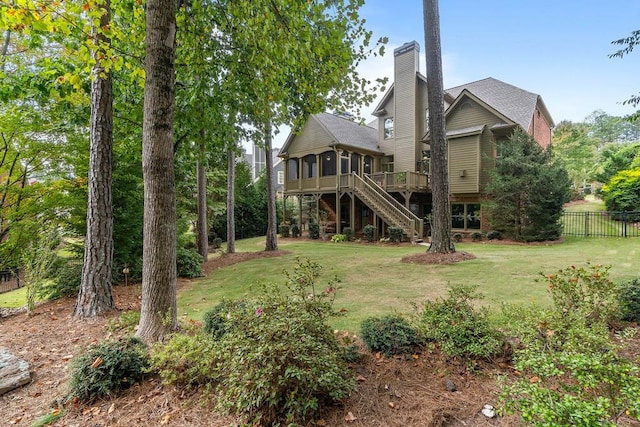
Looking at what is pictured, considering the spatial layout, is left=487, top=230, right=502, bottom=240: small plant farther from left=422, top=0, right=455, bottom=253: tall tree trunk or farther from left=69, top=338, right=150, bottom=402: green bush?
left=69, top=338, right=150, bottom=402: green bush

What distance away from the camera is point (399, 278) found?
707 centimetres

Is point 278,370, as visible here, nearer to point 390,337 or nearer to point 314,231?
point 390,337

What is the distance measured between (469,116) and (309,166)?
1036 cm

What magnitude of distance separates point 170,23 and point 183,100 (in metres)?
2.50

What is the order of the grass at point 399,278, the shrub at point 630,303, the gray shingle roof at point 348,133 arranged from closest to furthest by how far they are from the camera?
1. the shrub at point 630,303
2. the grass at point 399,278
3. the gray shingle roof at point 348,133

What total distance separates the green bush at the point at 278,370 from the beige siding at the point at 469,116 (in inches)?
640

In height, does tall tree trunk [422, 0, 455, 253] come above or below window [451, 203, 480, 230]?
above

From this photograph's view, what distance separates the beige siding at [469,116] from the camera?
15.3m

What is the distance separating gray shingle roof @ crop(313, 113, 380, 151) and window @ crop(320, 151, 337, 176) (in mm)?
1145

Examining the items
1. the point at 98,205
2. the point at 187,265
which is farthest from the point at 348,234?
the point at 98,205

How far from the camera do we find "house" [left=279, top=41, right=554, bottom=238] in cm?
1535

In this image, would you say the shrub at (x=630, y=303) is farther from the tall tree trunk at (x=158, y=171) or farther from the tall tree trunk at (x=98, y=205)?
the tall tree trunk at (x=98, y=205)

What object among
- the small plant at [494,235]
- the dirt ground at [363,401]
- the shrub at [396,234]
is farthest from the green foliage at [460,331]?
the small plant at [494,235]

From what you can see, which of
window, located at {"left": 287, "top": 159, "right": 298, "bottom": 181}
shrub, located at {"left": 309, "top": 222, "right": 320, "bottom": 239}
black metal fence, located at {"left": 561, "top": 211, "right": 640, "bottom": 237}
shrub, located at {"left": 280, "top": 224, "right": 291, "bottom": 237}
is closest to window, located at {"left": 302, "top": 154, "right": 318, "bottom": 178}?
window, located at {"left": 287, "top": 159, "right": 298, "bottom": 181}
